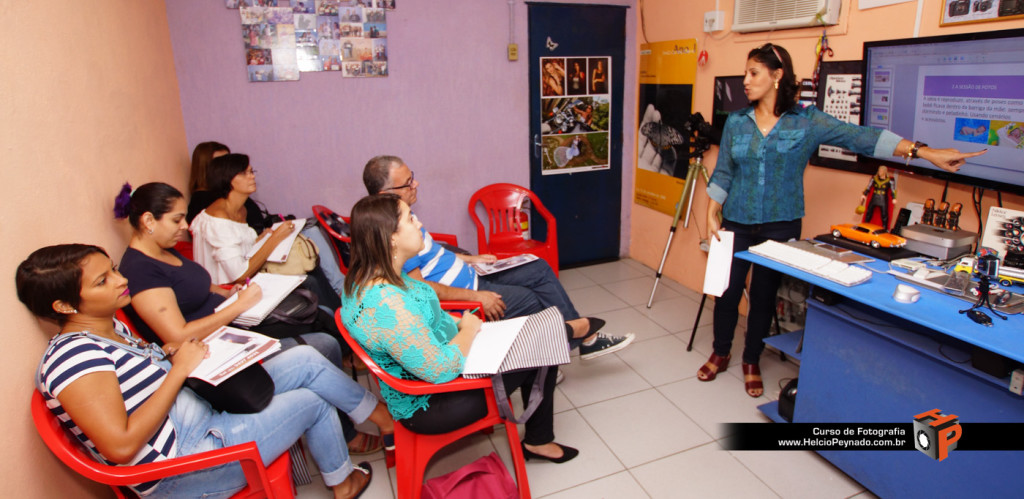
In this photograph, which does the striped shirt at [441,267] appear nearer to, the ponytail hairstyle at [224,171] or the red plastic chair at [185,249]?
the ponytail hairstyle at [224,171]

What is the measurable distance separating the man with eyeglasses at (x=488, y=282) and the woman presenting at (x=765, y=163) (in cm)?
64

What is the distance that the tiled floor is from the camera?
88.0 inches

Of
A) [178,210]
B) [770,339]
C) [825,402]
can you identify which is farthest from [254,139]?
[825,402]

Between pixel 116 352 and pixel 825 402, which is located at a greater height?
pixel 116 352

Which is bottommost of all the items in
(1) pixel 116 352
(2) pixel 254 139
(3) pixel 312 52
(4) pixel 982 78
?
(1) pixel 116 352

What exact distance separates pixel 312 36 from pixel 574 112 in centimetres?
192

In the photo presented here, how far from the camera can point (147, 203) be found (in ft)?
6.94

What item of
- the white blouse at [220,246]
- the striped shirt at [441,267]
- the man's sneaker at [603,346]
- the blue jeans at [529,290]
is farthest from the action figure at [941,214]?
the white blouse at [220,246]

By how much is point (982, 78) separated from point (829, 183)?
96 centimetres

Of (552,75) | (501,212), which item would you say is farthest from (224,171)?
(552,75)

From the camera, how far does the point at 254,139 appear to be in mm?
3648

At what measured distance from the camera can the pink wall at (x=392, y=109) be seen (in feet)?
11.4

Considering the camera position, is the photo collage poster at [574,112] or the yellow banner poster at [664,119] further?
the photo collage poster at [574,112]

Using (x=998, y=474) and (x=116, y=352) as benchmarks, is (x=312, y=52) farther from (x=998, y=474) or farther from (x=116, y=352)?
(x=998, y=474)
